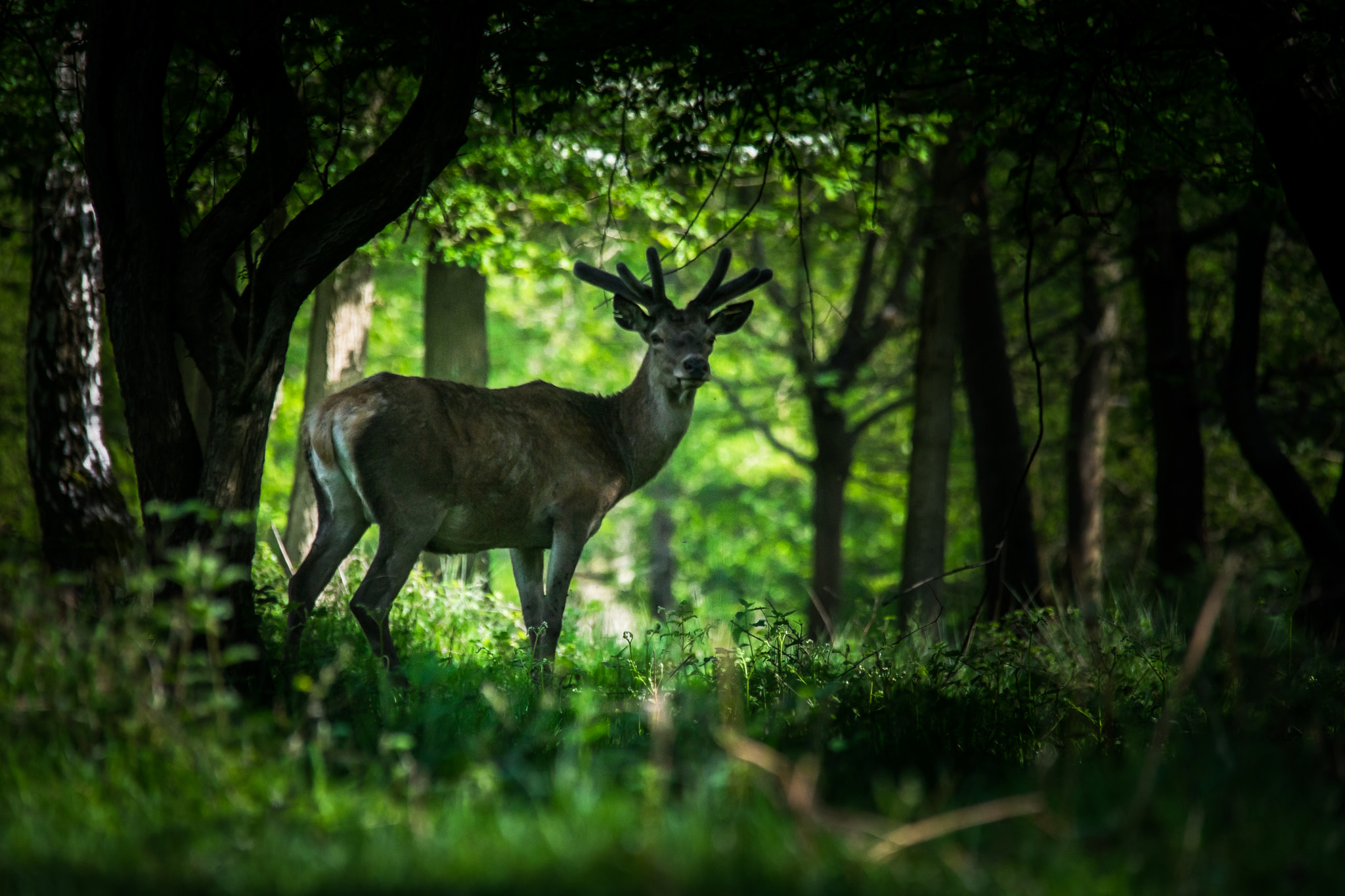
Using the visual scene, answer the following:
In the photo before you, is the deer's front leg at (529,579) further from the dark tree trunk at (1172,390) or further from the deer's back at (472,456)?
the dark tree trunk at (1172,390)

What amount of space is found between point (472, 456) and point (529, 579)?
1.33 meters

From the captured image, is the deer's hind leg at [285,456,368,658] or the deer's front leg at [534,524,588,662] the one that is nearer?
the deer's hind leg at [285,456,368,658]

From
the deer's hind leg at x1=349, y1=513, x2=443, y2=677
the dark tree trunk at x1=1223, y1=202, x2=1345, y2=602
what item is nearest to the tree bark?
the deer's hind leg at x1=349, y1=513, x2=443, y2=677

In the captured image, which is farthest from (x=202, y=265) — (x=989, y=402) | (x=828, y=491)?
(x=828, y=491)

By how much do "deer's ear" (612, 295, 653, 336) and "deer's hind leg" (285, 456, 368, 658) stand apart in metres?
2.54

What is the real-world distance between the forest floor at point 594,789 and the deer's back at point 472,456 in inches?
86.6

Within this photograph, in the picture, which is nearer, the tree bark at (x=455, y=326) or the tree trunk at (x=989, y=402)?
the tree trunk at (x=989, y=402)

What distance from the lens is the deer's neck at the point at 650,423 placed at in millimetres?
9055

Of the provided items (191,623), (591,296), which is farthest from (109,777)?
(591,296)

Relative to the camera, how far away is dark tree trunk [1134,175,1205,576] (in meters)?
12.0

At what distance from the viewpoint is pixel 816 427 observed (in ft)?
57.7

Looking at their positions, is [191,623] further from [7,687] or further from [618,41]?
[618,41]

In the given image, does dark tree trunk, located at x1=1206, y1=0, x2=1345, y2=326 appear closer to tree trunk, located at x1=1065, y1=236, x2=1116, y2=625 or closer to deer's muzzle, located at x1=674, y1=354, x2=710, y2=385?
deer's muzzle, located at x1=674, y1=354, x2=710, y2=385

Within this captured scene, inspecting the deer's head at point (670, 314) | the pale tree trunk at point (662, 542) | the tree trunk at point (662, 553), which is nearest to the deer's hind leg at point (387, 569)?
the deer's head at point (670, 314)
